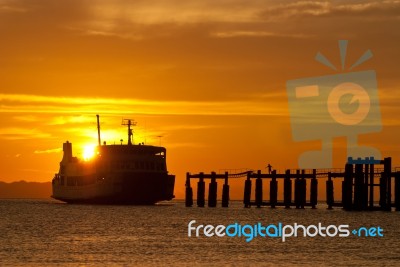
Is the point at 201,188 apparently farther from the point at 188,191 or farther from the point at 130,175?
the point at 130,175

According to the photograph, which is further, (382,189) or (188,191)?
(188,191)

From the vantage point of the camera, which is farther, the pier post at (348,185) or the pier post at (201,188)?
the pier post at (201,188)

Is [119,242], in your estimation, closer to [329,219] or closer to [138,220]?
[138,220]

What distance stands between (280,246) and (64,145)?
92.3 m

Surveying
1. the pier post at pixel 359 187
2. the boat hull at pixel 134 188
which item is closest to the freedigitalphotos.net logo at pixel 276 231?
the pier post at pixel 359 187

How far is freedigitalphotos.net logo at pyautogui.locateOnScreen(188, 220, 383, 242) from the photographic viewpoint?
215ft

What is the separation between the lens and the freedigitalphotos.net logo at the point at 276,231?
6541 centimetres

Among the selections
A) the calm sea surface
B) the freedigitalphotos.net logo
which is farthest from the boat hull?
the calm sea surface

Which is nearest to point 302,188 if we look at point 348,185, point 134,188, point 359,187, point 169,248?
point 348,185

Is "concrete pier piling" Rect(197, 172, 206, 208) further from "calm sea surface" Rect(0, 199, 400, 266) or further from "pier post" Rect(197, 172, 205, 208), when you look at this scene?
"calm sea surface" Rect(0, 199, 400, 266)

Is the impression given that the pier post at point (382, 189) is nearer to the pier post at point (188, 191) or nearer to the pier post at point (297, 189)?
the pier post at point (297, 189)

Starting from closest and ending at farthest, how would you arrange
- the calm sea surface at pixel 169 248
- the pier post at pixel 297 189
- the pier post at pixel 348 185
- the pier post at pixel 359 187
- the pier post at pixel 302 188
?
the calm sea surface at pixel 169 248
the pier post at pixel 359 187
the pier post at pixel 348 185
the pier post at pixel 302 188
the pier post at pixel 297 189

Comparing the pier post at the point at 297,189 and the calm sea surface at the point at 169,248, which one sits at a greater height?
the pier post at the point at 297,189

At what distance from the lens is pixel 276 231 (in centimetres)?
7044
